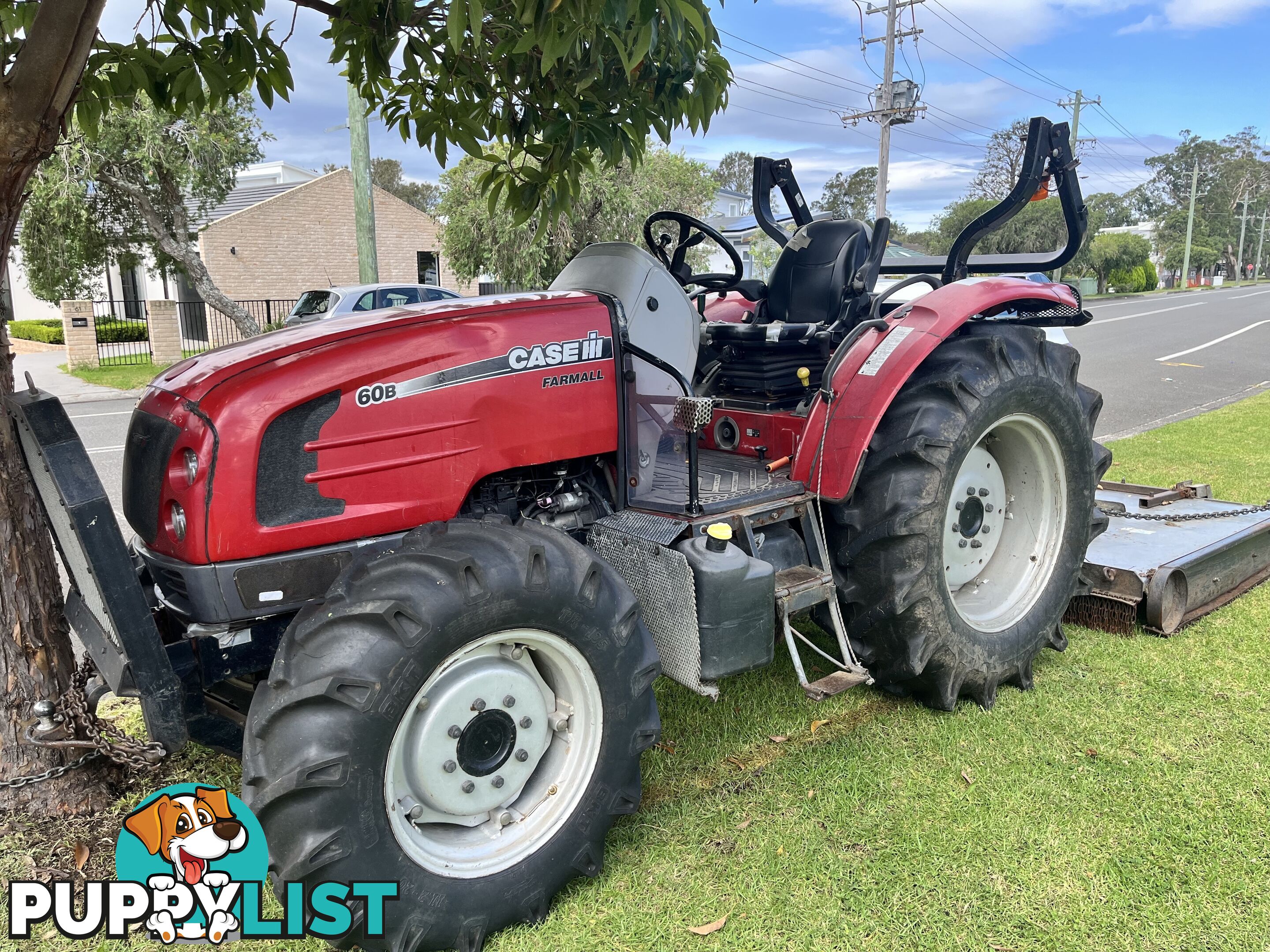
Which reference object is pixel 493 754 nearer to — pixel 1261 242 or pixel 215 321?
pixel 215 321

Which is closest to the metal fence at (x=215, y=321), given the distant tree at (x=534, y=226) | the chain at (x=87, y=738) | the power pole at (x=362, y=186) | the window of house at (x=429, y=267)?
the distant tree at (x=534, y=226)

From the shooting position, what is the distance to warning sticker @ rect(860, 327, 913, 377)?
3393mm

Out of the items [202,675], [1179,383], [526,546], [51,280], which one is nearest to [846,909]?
[526,546]

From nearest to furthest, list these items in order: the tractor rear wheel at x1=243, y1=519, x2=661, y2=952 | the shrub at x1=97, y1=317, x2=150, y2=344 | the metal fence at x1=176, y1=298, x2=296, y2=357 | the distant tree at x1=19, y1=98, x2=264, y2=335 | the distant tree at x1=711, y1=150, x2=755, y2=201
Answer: the tractor rear wheel at x1=243, y1=519, x2=661, y2=952, the distant tree at x1=19, y1=98, x2=264, y2=335, the metal fence at x1=176, y1=298, x2=296, y2=357, the shrub at x1=97, y1=317, x2=150, y2=344, the distant tree at x1=711, y1=150, x2=755, y2=201

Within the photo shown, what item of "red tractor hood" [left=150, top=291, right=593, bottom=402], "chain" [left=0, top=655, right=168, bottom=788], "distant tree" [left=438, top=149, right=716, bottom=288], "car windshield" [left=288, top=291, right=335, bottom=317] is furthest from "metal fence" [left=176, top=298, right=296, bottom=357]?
"red tractor hood" [left=150, top=291, right=593, bottom=402]

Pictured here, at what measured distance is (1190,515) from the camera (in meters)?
4.91

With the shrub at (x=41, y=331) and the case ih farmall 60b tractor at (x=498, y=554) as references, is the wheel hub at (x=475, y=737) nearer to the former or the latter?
the case ih farmall 60b tractor at (x=498, y=554)

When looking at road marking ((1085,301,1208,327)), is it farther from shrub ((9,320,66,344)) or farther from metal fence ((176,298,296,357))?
shrub ((9,320,66,344))

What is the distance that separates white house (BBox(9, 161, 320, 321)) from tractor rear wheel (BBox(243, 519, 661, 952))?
21896mm

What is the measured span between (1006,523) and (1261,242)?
10187 cm

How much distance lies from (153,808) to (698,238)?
3.08 meters

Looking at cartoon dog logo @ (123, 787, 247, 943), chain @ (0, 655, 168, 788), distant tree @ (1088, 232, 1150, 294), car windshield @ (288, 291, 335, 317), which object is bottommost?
cartoon dog logo @ (123, 787, 247, 943)

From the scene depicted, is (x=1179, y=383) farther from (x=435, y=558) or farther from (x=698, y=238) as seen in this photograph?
(x=435, y=558)

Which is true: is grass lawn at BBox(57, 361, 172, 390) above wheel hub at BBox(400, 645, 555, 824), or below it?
below
